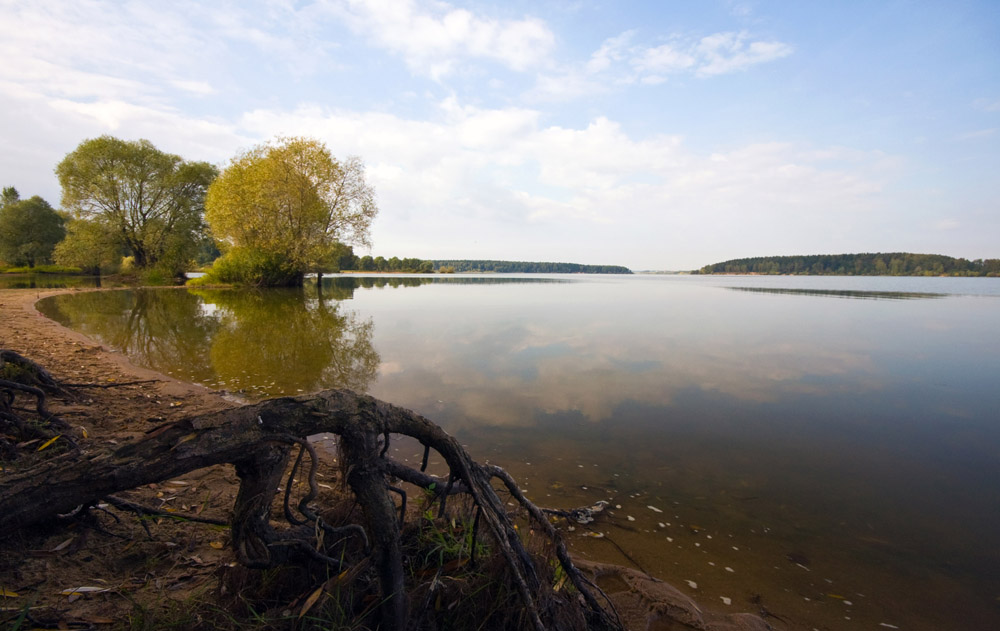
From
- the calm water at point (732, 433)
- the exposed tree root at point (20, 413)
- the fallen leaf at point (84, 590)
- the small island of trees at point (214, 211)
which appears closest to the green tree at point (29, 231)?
the small island of trees at point (214, 211)

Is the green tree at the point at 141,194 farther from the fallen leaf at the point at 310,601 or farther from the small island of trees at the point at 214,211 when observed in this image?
the fallen leaf at the point at 310,601

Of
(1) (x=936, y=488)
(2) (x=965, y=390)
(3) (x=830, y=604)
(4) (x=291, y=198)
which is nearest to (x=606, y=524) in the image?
(3) (x=830, y=604)

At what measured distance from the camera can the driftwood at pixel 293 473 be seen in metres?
1.82

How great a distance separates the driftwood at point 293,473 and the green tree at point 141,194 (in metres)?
48.5

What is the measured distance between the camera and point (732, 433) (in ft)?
20.7

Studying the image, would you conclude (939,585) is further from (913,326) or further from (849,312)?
(849,312)

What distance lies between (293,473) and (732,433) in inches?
251

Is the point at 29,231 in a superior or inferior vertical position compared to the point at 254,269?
superior

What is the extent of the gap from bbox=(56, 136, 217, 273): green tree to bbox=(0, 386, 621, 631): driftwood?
48.5 metres

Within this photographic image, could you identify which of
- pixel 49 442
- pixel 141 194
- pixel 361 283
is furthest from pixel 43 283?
pixel 49 442

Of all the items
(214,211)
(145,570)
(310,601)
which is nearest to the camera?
(310,601)

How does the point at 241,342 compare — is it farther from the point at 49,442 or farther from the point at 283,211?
the point at 283,211

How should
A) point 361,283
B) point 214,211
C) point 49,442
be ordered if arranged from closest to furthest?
1. point 49,442
2. point 214,211
3. point 361,283

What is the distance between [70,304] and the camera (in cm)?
2022
